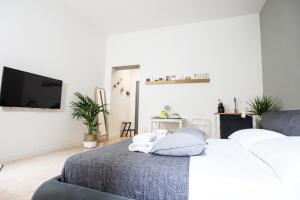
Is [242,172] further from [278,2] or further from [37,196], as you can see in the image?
[278,2]

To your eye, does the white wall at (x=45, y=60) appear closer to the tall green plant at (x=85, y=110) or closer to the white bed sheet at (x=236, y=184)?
the tall green plant at (x=85, y=110)

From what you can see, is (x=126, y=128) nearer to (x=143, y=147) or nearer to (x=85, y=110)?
(x=85, y=110)

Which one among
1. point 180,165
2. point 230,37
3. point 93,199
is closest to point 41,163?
point 93,199

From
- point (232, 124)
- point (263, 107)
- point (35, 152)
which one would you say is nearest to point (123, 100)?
point (35, 152)

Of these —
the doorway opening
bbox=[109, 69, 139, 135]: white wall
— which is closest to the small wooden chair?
the doorway opening

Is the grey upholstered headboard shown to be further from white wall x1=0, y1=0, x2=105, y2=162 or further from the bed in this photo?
white wall x1=0, y1=0, x2=105, y2=162

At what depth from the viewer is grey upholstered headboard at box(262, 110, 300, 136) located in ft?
5.20

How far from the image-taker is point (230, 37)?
383 centimetres

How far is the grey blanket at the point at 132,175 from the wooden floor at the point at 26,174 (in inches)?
36.0

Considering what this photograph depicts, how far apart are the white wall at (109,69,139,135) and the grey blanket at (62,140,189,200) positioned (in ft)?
12.8

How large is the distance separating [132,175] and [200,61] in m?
3.61

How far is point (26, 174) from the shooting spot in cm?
201

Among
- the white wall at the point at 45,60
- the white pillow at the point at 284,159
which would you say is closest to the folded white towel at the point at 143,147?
the white pillow at the point at 284,159

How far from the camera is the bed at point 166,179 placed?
740 mm
